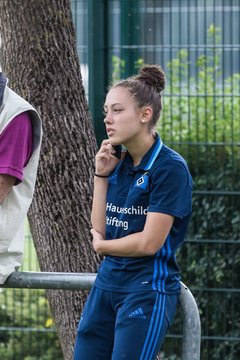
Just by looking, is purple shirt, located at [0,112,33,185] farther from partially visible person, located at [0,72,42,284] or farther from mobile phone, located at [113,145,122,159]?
mobile phone, located at [113,145,122,159]

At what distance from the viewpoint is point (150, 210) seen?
3.21 meters

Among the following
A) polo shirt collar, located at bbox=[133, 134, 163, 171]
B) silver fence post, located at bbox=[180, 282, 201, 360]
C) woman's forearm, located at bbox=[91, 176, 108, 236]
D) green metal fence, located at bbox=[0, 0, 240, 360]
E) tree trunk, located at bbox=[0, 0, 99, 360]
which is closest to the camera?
silver fence post, located at bbox=[180, 282, 201, 360]

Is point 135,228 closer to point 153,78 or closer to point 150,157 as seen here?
point 150,157

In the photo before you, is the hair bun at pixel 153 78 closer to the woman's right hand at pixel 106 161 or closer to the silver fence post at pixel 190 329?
the woman's right hand at pixel 106 161

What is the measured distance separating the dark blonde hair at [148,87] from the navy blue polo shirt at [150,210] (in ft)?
0.47

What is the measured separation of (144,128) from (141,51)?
3.16 metres

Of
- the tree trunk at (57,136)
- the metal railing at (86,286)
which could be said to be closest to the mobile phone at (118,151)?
the metal railing at (86,286)

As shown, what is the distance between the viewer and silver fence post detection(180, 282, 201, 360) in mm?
3158

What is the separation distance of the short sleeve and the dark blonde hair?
21 cm

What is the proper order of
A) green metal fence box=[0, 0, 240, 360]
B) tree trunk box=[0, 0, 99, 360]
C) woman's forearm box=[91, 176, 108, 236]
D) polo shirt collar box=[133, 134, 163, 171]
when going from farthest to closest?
green metal fence box=[0, 0, 240, 360] → tree trunk box=[0, 0, 99, 360] → woman's forearm box=[91, 176, 108, 236] → polo shirt collar box=[133, 134, 163, 171]

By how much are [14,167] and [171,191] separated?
1.78 ft

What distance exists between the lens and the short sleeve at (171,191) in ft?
10.5

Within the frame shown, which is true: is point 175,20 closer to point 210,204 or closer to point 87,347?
point 210,204

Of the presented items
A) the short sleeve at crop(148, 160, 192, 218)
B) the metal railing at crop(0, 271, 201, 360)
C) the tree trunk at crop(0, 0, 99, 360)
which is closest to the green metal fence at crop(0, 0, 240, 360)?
the tree trunk at crop(0, 0, 99, 360)
